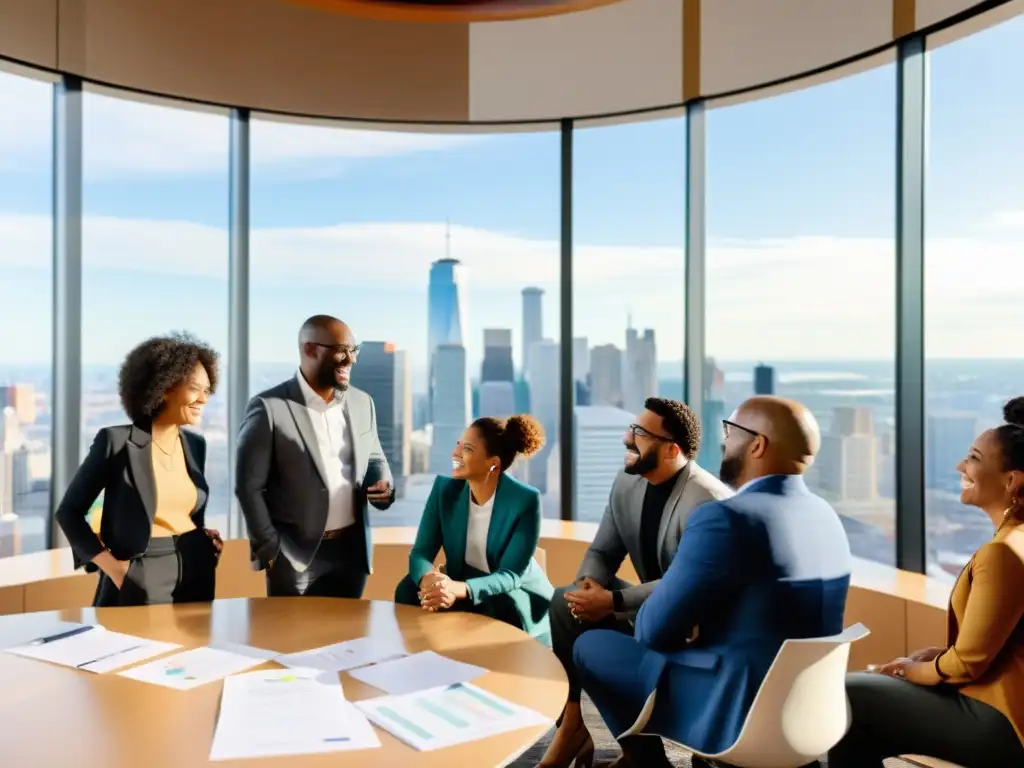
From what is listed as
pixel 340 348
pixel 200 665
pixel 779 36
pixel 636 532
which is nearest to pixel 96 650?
pixel 200 665

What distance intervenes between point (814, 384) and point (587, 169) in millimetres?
1872

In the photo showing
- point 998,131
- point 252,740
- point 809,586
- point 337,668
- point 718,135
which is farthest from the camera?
point 718,135

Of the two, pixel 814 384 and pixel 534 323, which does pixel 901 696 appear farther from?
pixel 534 323

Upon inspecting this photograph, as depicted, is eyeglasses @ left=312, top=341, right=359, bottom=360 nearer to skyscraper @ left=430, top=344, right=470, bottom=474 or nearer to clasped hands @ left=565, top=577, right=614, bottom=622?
clasped hands @ left=565, top=577, right=614, bottom=622

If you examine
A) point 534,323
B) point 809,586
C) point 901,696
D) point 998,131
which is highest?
point 998,131

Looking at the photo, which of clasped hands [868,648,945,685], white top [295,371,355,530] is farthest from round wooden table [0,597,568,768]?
clasped hands [868,648,945,685]

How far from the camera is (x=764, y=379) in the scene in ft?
15.5

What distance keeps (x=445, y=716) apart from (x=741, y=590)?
2.99 feet

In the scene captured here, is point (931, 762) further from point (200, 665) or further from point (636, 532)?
point (200, 665)

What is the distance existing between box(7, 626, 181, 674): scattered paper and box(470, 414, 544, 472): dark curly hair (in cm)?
126

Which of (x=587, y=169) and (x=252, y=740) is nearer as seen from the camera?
(x=252, y=740)

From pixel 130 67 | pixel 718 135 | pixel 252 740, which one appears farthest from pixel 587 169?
pixel 252 740

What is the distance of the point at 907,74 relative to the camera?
4.02 meters

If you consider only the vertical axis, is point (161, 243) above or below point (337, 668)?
above
